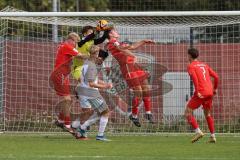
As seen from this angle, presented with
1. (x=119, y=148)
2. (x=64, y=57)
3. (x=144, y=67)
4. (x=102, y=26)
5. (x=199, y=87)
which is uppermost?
(x=102, y=26)

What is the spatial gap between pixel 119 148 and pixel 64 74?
4384 mm

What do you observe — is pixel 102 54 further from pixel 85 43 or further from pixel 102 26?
pixel 102 26

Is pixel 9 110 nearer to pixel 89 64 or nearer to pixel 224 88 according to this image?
pixel 89 64

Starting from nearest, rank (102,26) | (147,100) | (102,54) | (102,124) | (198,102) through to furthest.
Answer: (198,102)
(102,124)
(102,26)
(102,54)
(147,100)

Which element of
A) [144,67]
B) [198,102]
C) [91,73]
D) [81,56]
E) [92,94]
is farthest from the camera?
[144,67]

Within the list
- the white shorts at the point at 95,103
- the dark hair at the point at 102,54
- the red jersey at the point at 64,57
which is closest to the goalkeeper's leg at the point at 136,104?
the dark hair at the point at 102,54

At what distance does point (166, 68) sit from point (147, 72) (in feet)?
2.00

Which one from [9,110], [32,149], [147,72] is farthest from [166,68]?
[32,149]

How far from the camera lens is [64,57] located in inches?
751

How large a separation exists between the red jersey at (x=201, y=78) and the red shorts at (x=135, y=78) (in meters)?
2.88

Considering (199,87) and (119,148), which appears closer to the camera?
(119,148)

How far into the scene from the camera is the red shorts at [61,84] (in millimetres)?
19594

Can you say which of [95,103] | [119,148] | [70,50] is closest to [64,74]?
[70,50]

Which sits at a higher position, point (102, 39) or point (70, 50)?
point (102, 39)
